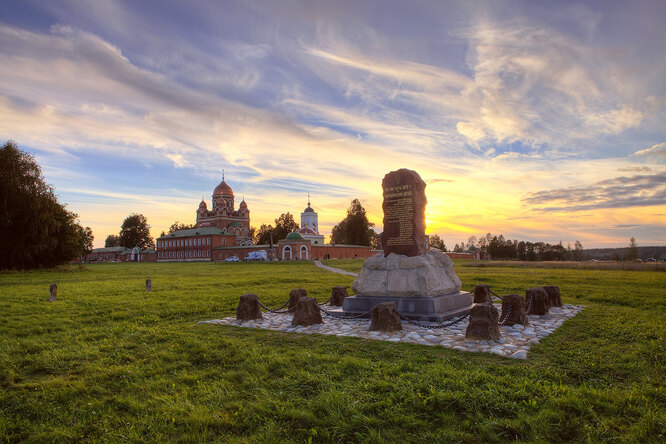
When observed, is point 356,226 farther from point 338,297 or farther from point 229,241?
point 338,297

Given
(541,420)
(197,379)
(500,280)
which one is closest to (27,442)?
(197,379)

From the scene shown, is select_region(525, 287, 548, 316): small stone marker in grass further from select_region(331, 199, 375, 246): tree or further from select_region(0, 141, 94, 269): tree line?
select_region(331, 199, 375, 246): tree

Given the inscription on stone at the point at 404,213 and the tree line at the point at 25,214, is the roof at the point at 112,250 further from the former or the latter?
the inscription on stone at the point at 404,213

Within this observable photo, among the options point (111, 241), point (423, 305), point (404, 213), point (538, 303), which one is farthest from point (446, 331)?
point (111, 241)

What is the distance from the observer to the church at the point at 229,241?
5312cm

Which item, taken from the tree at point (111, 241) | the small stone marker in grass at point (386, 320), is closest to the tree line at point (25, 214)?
the small stone marker in grass at point (386, 320)

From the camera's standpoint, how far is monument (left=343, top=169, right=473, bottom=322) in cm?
889

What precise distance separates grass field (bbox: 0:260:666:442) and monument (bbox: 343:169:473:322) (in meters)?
2.39

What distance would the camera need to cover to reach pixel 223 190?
75.7 metres

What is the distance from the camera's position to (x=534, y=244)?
78875 mm

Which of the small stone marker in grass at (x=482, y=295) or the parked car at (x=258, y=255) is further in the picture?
the parked car at (x=258, y=255)

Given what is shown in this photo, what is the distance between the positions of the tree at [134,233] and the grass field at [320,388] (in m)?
84.3

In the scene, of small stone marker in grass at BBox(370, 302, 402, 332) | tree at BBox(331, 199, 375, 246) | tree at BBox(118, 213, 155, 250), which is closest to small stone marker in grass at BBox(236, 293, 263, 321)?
small stone marker in grass at BBox(370, 302, 402, 332)

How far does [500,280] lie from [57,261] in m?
28.5
